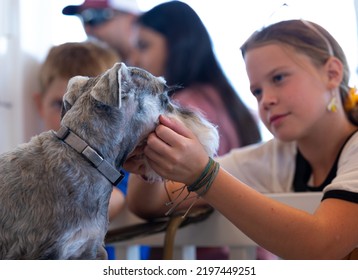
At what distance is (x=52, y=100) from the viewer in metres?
1.28

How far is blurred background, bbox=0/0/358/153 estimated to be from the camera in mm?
1127

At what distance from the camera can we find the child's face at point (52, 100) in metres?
1.17

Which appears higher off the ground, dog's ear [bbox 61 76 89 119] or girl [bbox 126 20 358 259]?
dog's ear [bbox 61 76 89 119]

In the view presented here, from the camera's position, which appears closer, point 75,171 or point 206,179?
point 75,171

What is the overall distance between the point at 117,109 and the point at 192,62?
2.81 feet

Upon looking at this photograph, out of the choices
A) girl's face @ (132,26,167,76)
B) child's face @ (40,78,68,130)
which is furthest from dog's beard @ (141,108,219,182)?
girl's face @ (132,26,167,76)

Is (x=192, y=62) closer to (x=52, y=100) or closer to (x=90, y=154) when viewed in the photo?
(x=52, y=100)

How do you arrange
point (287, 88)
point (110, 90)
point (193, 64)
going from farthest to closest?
point (193, 64), point (287, 88), point (110, 90)

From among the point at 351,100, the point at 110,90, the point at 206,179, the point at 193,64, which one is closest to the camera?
the point at 110,90

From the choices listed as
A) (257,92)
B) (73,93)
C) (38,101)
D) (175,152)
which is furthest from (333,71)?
(38,101)

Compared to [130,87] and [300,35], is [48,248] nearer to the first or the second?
[130,87]

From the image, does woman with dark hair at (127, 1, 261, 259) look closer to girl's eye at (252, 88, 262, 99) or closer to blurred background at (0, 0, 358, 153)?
blurred background at (0, 0, 358, 153)
